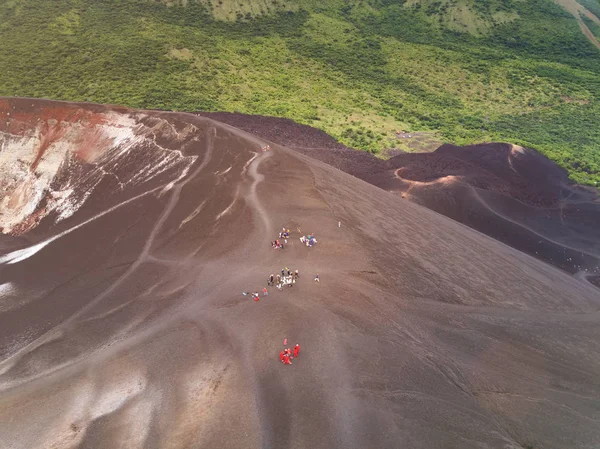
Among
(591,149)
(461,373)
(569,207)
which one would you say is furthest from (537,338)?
(591,149)

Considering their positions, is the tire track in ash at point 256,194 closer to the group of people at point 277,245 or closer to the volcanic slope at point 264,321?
the volcanic slope at point 264,321

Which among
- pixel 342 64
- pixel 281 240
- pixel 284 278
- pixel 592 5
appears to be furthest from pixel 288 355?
pixel 592 5

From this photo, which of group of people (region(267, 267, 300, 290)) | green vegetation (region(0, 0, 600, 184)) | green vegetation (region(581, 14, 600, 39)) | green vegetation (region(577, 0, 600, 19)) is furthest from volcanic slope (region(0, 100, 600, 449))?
green vegetation (region(577, 0, 600, 19))

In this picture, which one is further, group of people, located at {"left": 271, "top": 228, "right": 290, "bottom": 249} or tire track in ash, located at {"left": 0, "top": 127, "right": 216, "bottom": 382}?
group of people, located at {"left": 271, "top": 228, "right": 290, "bottom": 249}

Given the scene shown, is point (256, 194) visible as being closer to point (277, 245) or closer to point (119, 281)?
point (277, 245)

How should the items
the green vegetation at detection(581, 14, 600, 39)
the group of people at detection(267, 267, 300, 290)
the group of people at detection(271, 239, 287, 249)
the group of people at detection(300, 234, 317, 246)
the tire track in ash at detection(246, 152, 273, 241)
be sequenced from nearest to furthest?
the group of people at detection(267, 267, 300, 290), the group of people at detection(271, 239, 287, 249), the group of people at detection(300, 234, 317, 246), the tire track in ash at detection(246, 152, 273, 241), the green vegetation at detection(581, 14, 600, 39)

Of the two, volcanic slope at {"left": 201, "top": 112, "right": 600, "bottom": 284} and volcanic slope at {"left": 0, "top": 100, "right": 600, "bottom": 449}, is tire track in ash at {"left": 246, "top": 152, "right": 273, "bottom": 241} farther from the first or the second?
volcanic slope at {"left": 201, "top": 112, "right": 600, "bottom": 284}

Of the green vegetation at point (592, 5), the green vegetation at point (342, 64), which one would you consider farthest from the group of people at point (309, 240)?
the green vegetation at point (592, 5)
